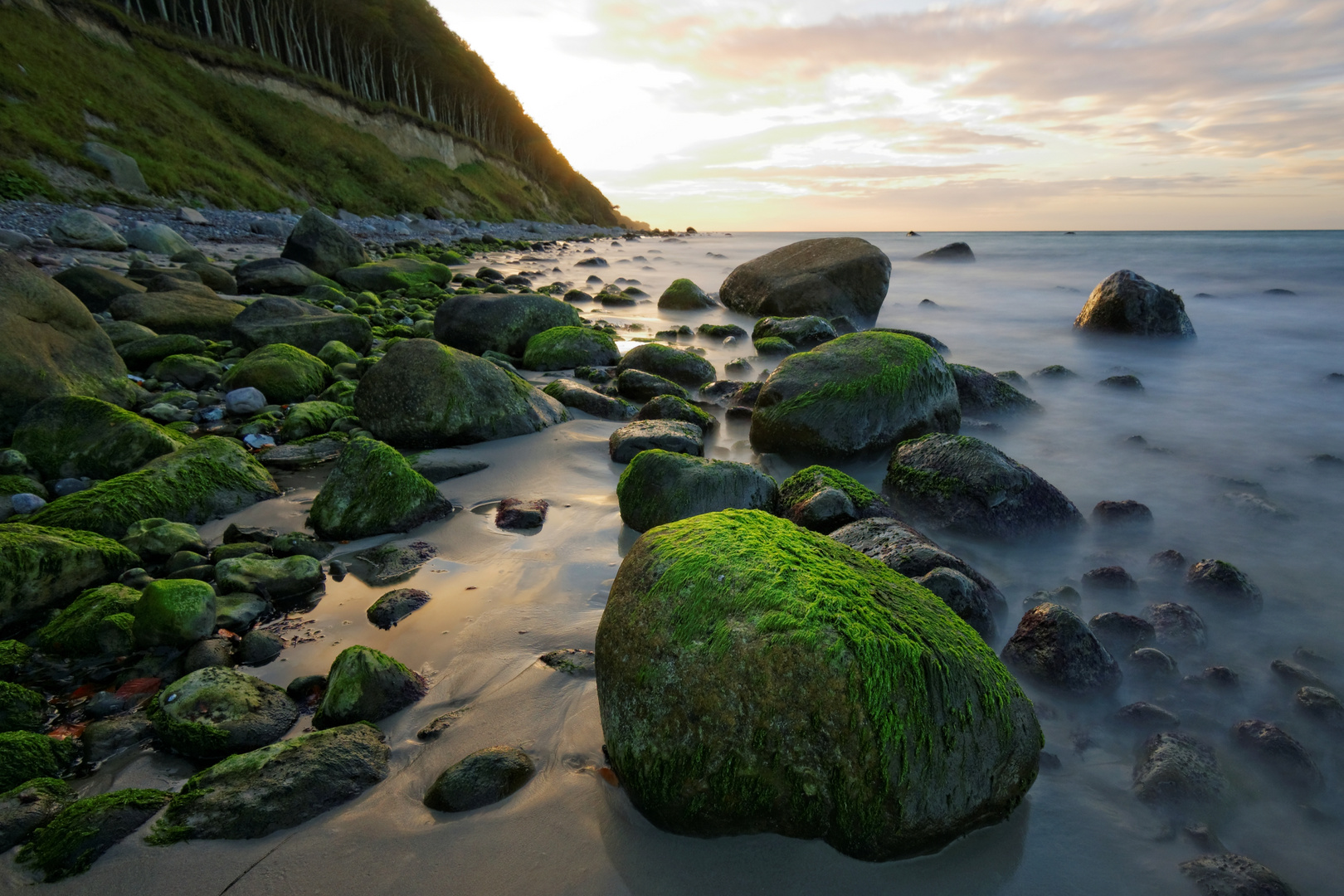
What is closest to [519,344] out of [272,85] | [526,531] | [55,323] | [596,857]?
[55,323]

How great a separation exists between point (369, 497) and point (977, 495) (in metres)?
3.44

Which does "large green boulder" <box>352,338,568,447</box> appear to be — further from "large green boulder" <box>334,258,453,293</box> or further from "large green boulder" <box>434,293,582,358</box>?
"large green boulder" <box>334,258,453,293</box>

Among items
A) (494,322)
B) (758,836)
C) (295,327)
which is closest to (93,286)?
(295,327)

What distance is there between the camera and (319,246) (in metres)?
11.6

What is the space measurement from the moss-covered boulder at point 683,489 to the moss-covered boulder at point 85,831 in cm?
229

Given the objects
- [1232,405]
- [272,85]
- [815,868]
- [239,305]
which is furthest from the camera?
[272,85]

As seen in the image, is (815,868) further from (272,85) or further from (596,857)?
(272,85)

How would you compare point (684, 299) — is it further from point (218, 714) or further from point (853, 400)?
point (218, 714)

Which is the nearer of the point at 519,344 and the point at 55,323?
the point at 55,323

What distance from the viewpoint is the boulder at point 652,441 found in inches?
186

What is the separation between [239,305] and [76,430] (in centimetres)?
461

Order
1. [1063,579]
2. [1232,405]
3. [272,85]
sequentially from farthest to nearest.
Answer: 1. [272,85]
2. [1232,405]
3. [1063,579]

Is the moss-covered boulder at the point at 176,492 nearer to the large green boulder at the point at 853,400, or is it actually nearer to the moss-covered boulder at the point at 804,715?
the moss-covered boulder at the point at 804,715

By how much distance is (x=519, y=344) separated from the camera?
26.3 ft
